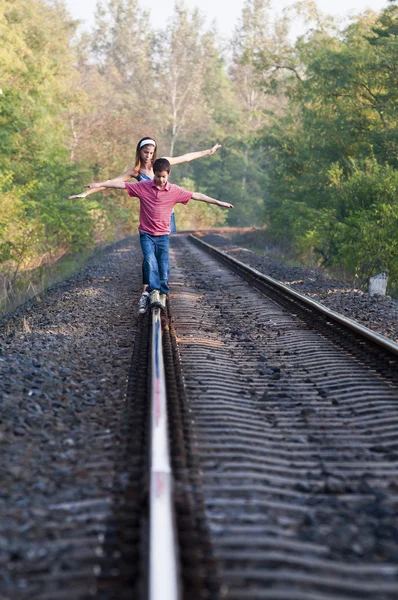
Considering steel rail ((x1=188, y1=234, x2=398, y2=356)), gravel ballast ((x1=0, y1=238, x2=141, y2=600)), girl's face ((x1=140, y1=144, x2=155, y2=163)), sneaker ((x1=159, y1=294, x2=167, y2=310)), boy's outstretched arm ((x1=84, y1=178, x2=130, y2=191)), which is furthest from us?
A: girl's face ((x1=140, y1=144, x2=155, y2=163))

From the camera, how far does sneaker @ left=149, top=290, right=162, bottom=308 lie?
7.41 m

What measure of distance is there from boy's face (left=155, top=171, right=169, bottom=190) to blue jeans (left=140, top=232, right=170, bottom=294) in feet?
2.36

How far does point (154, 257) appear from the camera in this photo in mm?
8109

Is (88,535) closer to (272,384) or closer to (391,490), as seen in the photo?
(391,490)

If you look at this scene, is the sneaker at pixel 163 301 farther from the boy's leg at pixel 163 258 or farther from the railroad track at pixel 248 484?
the railroad track at pixel 248 484

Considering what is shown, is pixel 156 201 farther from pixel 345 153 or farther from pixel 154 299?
pixel 345 153

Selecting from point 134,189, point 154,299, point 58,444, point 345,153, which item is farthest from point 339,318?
point 345,153

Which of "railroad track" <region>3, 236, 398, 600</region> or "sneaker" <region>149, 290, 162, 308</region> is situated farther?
"sneaker" <region>149, 290, 162, 308</region>

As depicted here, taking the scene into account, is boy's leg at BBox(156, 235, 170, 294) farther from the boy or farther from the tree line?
the tree line

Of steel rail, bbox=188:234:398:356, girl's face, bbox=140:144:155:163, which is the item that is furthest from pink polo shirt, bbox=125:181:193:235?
steel rail, bbox=188:234:398:356

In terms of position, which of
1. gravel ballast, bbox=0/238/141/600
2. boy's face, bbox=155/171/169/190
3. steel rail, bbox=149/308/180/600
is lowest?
gravel ballast, bbox=0/238/141/600

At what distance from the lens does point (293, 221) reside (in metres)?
25.3

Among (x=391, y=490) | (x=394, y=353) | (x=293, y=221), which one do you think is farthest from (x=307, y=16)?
(x=391, y=490)

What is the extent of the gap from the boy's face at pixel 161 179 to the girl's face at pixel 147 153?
0.62m
